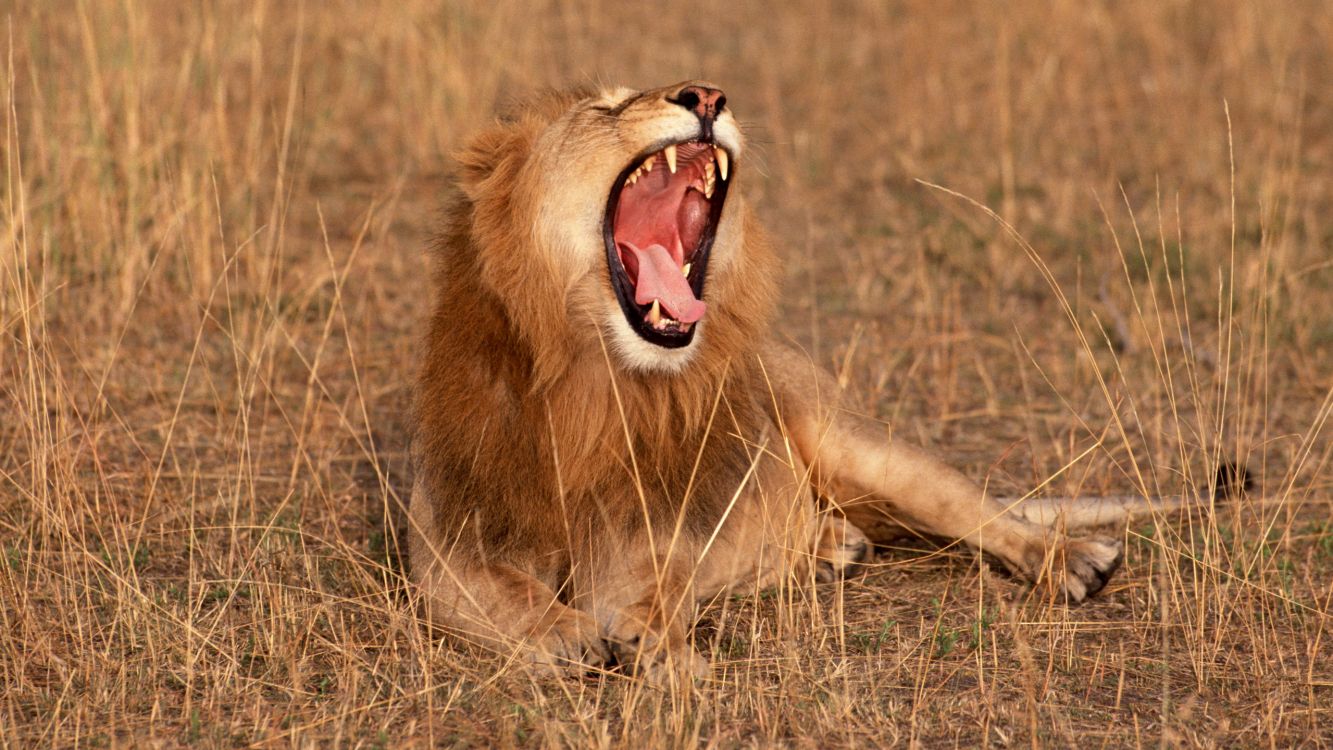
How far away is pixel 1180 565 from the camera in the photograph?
4.58 m

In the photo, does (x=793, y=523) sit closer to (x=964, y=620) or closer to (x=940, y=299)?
(x=964, y=620)

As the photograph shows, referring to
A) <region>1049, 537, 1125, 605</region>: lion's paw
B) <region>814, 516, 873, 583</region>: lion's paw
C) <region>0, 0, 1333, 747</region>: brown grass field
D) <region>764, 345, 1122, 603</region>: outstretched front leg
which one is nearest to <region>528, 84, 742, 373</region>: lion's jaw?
<region>0, 0, 1333, 747</region>: brown grass field

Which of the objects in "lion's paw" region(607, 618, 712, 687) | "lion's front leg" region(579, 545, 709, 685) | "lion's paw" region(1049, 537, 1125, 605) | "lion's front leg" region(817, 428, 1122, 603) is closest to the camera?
"lion's paw" region(607, 618, 712, 687)

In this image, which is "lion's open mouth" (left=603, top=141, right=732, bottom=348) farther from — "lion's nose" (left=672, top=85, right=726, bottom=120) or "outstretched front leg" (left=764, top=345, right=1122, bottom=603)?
"outstretched front leg" (left=764, top=345, right=1122, bottom=603)

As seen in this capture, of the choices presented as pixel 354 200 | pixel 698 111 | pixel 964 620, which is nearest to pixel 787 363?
pixel 964 620

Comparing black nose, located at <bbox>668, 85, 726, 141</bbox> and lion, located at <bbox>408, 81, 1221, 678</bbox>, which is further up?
black nose, located at <bbox>668, 85, 726, 141</bbox>

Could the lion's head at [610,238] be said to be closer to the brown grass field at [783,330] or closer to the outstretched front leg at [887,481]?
the brown grass field at [783,330]

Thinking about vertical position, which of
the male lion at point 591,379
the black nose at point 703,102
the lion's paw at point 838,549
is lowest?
the lion's paw at point 838,549

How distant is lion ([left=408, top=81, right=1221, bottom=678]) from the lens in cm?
381

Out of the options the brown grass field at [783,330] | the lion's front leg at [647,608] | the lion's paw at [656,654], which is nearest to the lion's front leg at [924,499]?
the brown grass field at [783,330]

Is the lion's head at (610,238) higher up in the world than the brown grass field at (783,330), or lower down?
higher up

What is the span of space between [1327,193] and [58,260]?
5806 mm

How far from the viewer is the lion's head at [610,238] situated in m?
3.79

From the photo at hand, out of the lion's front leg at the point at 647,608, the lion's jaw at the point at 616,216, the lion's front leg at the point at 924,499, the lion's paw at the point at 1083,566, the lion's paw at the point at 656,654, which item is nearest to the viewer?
the lion's paw at the point at 656,654
